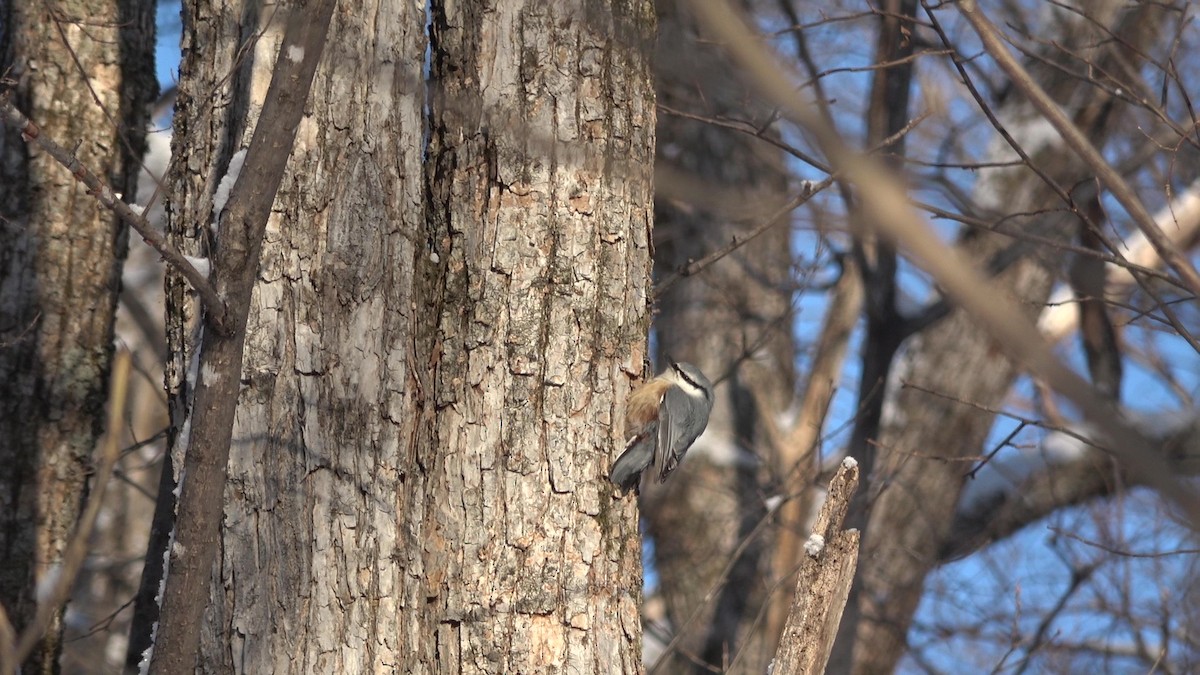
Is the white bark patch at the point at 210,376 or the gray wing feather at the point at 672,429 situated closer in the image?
the white bark patch at the point at 210,376

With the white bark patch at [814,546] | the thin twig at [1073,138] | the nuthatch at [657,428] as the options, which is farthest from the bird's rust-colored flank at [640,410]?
the thin twig at [1073,138]

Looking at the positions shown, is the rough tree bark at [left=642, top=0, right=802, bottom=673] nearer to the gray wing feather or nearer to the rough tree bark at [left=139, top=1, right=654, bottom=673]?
the gray wing feather

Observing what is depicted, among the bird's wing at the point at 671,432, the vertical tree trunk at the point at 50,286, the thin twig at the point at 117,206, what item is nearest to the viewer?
the thin twig at the point at 117,206

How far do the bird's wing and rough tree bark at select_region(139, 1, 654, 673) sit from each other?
0.14 m

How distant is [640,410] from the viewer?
2.52 meters

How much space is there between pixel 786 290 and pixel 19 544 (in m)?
3.30

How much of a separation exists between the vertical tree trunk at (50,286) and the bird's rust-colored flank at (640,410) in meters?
1.84

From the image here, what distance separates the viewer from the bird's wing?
260 cm

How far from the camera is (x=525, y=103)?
2514mm

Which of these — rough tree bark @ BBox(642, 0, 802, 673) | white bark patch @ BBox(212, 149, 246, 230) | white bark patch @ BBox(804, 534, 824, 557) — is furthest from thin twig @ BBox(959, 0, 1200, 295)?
rough tree bark @ BBox(642, 0, 802, 673)

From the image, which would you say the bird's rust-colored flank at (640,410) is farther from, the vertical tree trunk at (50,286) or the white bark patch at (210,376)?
the vertical tree trunk at (50,286)

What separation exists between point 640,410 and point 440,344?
0.46 meters

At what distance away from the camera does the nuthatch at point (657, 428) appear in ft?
8.13

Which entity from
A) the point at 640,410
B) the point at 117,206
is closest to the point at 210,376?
the point at 117,206
